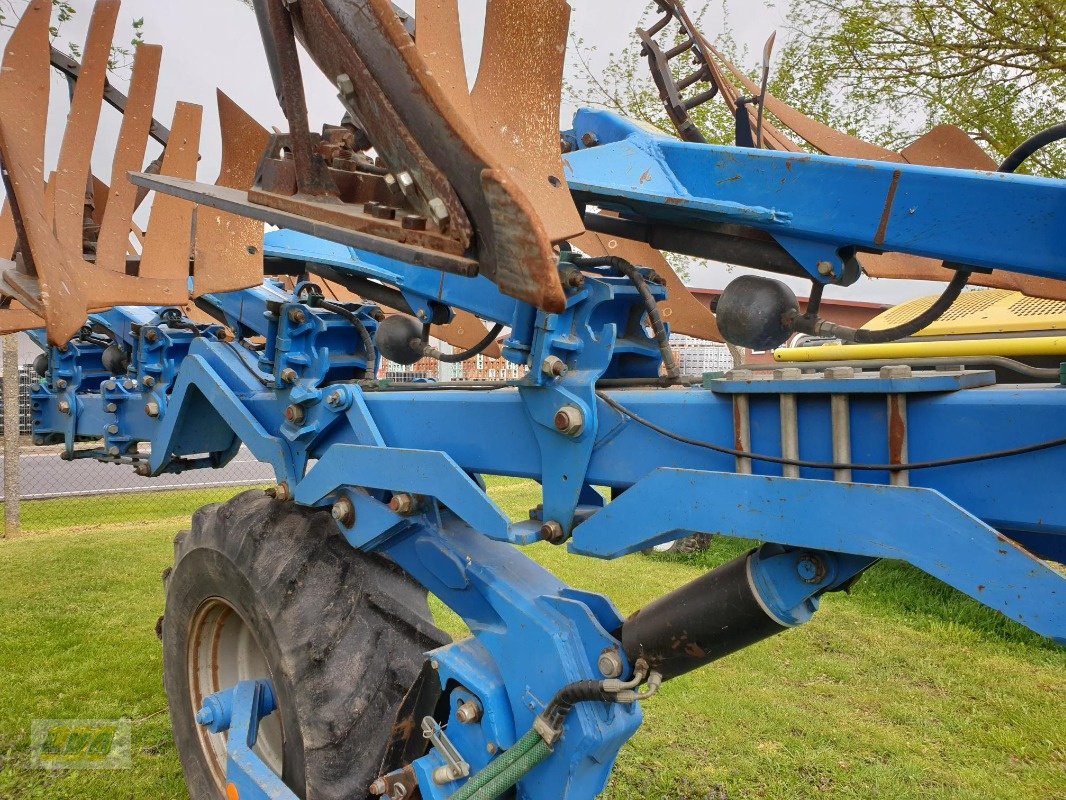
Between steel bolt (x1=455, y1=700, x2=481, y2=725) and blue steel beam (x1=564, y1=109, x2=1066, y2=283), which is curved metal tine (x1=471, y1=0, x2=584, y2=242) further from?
steel bolt (x1=455, y1=700, x2=481, y2=725)

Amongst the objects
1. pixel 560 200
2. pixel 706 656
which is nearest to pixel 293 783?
pixel 706 656

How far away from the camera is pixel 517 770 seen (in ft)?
6.59

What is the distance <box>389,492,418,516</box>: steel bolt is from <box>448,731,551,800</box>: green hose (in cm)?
65

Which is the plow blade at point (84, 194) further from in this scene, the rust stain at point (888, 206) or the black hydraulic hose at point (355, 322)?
the rust stain at point (888, 206)

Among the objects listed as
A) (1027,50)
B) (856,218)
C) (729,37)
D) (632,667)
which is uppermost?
(729,37)

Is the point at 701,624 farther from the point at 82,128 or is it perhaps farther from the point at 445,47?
the point at 82,128

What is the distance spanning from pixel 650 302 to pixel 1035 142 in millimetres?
886

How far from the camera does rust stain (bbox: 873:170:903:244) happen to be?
1807 mm

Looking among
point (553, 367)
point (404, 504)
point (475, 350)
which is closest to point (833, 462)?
point (553, 367)

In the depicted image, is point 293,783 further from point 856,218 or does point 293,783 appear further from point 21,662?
point 21,662

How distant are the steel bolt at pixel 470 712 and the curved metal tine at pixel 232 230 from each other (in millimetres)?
1513

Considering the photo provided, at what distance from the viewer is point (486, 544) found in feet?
8.09

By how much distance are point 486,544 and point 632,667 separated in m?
0.60

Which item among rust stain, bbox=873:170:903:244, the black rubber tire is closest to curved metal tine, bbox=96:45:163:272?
the black rubber tire
